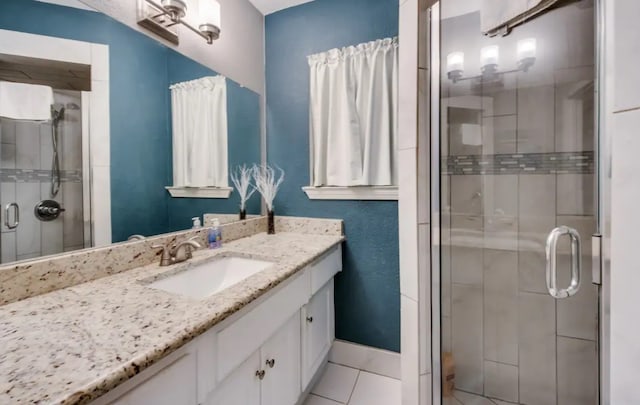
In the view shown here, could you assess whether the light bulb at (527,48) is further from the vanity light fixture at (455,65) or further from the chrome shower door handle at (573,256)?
the chrome shower door handle at (573,256)

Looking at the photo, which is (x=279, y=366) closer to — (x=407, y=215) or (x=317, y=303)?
(x=317, y=303)

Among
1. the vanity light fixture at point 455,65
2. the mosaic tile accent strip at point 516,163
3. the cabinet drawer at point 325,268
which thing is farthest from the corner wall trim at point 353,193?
the vanity light fixture at point 455,65

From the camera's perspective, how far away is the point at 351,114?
1.78 metres

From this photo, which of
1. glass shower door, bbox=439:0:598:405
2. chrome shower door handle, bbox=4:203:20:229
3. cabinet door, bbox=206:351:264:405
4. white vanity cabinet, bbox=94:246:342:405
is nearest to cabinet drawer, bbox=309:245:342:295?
white vanity cabinet, bbox=94:246:342:405

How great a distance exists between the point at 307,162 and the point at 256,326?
1.25 meters

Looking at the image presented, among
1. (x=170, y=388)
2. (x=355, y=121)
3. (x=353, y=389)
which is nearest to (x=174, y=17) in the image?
(x=355, y=121)

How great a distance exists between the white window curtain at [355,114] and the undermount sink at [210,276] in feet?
2.54

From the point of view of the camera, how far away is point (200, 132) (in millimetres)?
1546

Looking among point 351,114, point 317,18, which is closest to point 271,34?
point 317,18

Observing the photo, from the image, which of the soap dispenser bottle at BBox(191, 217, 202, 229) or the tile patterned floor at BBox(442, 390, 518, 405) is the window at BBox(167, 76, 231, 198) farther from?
the tile patterned floor at BBox(442, 390, 518, 405)

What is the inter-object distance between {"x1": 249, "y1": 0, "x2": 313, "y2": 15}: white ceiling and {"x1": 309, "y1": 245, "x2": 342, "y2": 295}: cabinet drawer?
1771 mm

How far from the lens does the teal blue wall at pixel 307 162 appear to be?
5.82ft

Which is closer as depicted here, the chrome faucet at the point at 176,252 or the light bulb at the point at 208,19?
the chrome faucet at the point at 176,252

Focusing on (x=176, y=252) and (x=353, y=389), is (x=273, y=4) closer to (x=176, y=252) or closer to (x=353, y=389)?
(x=176, y=252)
